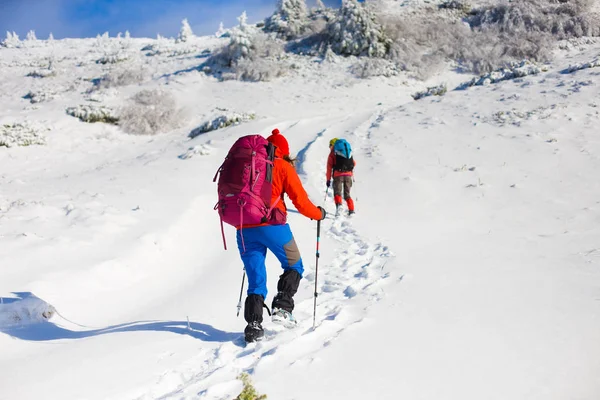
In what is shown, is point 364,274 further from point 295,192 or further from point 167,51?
point 167,51

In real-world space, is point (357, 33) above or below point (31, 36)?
below

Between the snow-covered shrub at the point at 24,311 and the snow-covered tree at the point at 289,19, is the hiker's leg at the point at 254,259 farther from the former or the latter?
the snow-covered tree at the point at 289,19

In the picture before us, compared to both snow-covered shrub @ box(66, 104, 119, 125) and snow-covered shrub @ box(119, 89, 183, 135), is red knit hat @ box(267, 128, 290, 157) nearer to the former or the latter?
snow-covered shrub @ box(119, 89, 183, 135)

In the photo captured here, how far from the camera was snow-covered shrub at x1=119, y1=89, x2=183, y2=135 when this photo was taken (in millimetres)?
20411

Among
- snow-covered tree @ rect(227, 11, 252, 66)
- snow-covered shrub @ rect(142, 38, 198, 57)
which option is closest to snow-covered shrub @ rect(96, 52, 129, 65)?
snow-covered shrub @ rect(142, 38, 198, 57)

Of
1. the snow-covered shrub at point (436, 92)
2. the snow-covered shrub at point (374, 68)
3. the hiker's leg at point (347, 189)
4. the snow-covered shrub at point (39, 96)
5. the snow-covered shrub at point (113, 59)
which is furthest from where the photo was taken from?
the snow-covered shrub at point (113, 59)

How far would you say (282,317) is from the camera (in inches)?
152

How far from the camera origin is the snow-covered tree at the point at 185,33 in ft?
170

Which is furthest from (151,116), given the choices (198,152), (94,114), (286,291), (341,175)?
(286,291)

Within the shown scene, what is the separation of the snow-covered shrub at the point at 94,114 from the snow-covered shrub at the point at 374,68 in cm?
1532

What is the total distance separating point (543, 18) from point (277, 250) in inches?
1276

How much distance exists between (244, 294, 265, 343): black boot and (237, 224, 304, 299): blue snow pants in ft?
0.28

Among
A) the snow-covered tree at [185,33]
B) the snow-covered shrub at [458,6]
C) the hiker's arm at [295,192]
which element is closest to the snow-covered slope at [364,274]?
the hiker's arm at [295,192]

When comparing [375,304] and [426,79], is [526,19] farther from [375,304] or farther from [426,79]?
[375,304]
